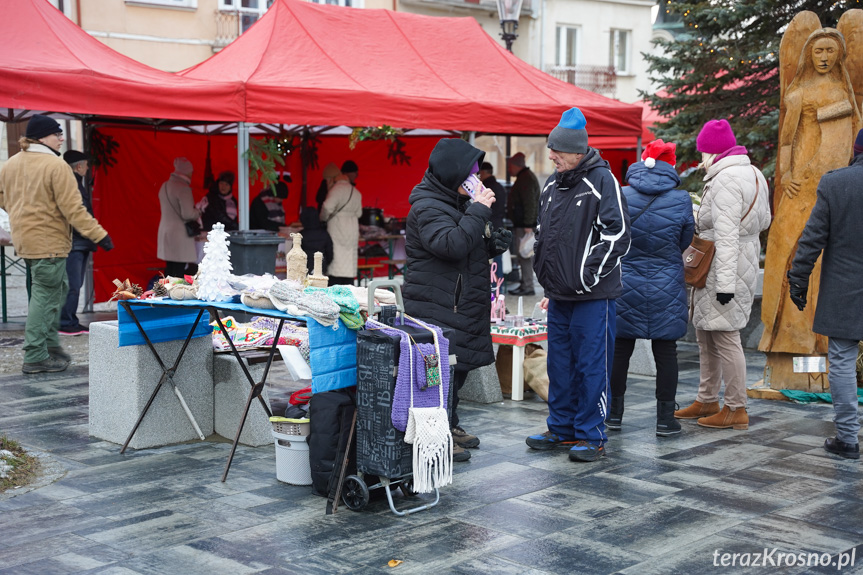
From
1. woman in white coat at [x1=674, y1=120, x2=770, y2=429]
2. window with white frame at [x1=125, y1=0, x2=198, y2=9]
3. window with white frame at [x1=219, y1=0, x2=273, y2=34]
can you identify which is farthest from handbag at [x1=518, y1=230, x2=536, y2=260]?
window with white frame at [x1=125, y1=0, x2=198, y2=9]

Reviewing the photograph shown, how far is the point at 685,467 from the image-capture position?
17.9 ft

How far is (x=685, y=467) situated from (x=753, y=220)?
1.80 meters

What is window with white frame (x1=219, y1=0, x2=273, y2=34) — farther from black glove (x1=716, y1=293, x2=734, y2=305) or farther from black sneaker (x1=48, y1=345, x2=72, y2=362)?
black glove (x1=716, y1=293, x2=734, y2=305)

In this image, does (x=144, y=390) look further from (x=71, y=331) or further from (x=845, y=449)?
(x=71, y=331)

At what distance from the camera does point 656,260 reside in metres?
5.95

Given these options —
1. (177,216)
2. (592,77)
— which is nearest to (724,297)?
(177,216)

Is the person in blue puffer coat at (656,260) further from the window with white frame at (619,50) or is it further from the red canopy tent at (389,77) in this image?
the window with white frame at (619,50)

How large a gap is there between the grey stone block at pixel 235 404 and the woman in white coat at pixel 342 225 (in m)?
6.00

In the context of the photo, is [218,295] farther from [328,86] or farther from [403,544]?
[328,86]

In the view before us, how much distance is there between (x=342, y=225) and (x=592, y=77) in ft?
72.3

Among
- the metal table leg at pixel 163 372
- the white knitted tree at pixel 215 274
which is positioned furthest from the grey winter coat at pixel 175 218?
the white knitted tree at pixel 215 274

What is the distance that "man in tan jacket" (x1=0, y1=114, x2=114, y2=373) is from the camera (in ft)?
25.9

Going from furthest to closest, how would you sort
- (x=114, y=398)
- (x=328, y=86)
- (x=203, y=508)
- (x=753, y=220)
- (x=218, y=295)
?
(x=328, y=86)
(x=753, y=220)
(x=114, y=398)
(x=218, y=295)
(x=203, y=508)

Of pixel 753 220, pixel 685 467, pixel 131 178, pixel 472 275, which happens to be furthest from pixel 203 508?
pixel 131 178
